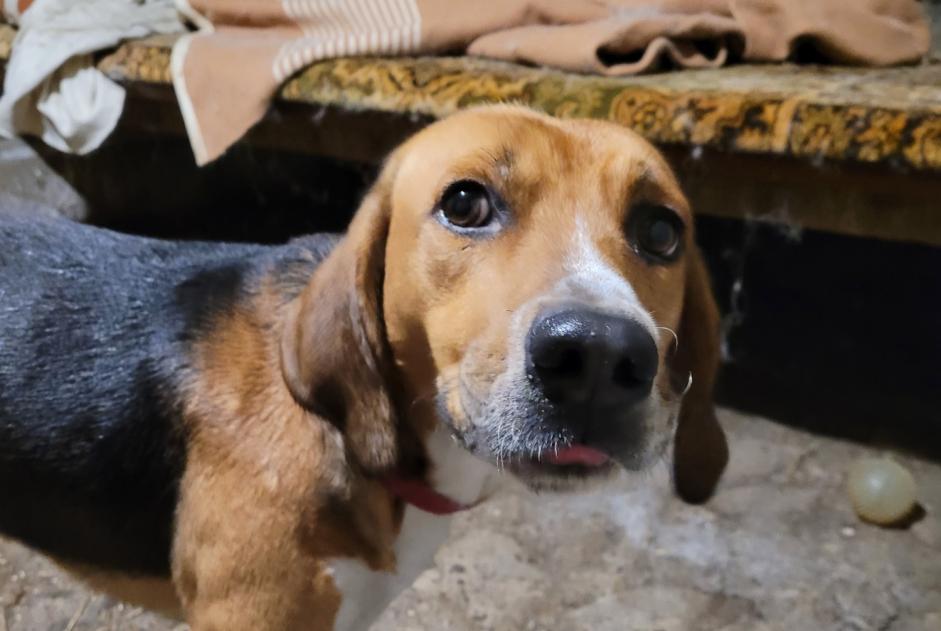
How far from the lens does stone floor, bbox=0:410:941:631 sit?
1933mm

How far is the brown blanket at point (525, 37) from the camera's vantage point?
2.29 meters

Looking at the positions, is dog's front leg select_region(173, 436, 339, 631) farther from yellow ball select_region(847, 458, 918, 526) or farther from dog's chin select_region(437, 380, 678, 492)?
yellow ball select_region(847, 458, 918, 526)

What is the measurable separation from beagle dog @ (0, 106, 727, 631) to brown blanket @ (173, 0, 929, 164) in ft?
3.22

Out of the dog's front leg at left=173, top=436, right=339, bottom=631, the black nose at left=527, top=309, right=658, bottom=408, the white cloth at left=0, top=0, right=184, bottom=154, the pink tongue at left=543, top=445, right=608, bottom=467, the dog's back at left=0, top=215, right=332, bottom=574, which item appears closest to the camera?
the black nose at left=527, top=309, right=658, bottom=408

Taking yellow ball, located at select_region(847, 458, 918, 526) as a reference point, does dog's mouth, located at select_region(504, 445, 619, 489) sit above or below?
above

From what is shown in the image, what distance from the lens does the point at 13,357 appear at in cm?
138

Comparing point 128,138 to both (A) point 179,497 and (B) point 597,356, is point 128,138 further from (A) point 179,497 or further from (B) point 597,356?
(B) point 597,356

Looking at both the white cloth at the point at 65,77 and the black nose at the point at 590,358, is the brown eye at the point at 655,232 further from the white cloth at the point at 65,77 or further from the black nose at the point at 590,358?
the white cloth at the point at 65,77

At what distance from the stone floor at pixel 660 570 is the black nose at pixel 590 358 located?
2.88ft

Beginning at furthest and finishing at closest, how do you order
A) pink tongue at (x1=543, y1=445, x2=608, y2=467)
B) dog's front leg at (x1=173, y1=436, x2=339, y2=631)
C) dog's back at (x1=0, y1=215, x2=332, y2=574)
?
dog's back at (x1=0, y1=215, x2=332, y2=574) → dog's front leg at (x1=173, y1=436, x2=339, y2=631) → pink tongue at (x1=543, y1=445, x2=608, y2=467)

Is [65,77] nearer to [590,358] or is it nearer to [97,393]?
[97,393]

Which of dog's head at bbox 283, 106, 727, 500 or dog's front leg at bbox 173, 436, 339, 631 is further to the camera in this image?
dog's front leg at bbox 173, 436, 339, 631

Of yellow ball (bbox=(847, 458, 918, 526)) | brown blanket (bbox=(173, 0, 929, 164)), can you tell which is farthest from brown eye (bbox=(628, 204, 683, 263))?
yellow ball (bbox=(847, 458, 918, 526))

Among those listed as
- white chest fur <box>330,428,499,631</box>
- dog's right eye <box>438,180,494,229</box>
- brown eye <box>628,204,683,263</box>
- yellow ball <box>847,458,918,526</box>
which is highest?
dog's right eye <box>438,180,494,229</box>
